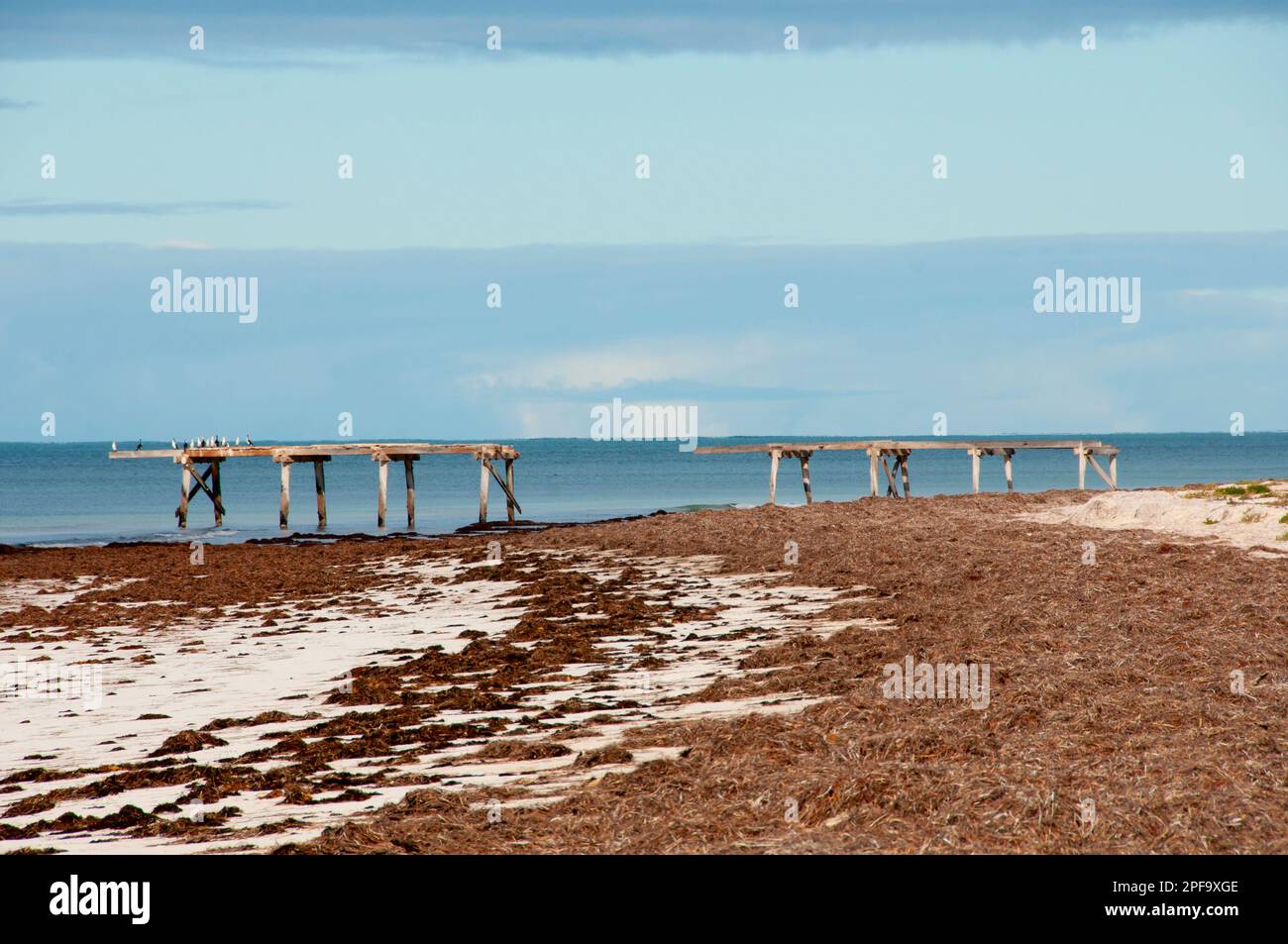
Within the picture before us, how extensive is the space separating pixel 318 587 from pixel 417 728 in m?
14.2

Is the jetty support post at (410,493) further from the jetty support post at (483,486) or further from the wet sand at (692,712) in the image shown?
the wet sand at (692,712)

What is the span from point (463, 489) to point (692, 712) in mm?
79631

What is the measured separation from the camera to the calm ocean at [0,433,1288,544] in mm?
55625

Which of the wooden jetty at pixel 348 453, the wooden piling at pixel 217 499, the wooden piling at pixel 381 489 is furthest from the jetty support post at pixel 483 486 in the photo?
the wooden piling at pixel 217 499

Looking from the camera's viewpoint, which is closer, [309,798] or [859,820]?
[859,820]

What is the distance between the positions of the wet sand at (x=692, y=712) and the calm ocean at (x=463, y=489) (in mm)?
29192

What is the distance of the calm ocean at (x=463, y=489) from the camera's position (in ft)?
182

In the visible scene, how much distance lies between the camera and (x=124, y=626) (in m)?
20.0

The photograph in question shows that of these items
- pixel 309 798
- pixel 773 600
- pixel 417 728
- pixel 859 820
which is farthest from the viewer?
pixel 773 600

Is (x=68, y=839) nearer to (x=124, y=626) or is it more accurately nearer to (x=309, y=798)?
(x=309, y=798)

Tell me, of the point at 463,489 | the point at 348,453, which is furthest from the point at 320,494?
the point at 463,489
